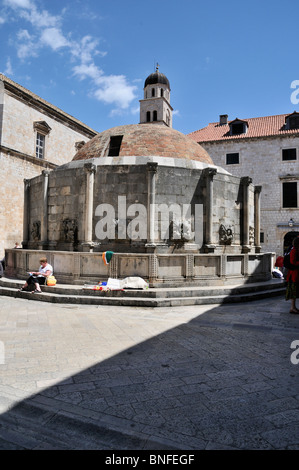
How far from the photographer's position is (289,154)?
28766 millimetres

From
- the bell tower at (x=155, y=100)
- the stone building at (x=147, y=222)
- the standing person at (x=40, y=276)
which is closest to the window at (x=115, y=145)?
the stone building at (x=147, y=222)

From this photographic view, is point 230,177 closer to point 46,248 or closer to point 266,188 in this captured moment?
point 46,248

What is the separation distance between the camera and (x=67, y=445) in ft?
8.77

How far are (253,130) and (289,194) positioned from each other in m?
7.50

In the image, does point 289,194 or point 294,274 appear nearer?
point 294,274

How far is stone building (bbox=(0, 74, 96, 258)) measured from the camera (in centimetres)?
2250

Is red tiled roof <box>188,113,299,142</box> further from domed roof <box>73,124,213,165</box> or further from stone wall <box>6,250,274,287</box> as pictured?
stone wall <box>6,250,274,287</box>

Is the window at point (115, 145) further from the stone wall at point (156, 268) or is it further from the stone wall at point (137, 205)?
the stone wall at point (156, 268)

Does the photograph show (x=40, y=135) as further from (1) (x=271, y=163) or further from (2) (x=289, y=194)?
(2) (x=289, y=194)

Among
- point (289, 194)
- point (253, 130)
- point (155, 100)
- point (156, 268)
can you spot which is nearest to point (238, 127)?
point (253, 130)

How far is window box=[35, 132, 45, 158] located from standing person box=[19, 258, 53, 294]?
18.6 meters

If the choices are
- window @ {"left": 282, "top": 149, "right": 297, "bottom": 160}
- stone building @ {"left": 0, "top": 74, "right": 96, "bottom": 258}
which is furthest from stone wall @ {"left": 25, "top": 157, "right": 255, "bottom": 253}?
window @ {"left": 282, "top": 149, "right": 297, "bottom": 160}

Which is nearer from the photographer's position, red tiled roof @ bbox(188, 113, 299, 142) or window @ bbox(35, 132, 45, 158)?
window @ bbox(35, 132, 45, 158)
